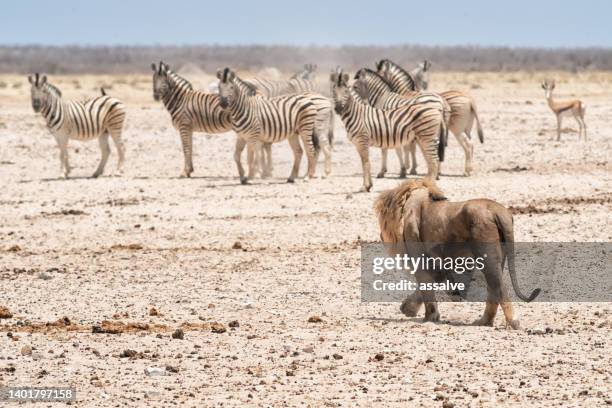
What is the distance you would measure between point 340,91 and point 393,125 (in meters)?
0.91

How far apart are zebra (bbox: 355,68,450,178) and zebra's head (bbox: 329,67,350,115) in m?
1.09

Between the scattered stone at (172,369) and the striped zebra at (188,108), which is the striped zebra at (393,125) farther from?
the scattered stone at (172,369)

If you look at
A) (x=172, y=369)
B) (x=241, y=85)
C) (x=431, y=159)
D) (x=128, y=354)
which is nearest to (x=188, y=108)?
(x=241, y=85)

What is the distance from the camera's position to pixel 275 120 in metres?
19.2

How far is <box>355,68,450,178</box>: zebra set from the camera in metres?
19.0

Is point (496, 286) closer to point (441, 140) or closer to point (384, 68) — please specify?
point (441, 140)

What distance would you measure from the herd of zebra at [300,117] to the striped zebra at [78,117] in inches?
0.6

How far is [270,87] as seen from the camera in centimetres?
2300

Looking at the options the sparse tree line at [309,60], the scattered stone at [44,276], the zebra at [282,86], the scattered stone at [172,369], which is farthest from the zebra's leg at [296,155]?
the sparse tree line at [309,60]

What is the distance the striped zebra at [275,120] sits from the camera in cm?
1911

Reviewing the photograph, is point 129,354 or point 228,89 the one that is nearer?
point 129,354

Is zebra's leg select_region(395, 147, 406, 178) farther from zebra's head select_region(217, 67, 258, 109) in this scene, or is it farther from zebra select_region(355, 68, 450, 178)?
zebra's head select_region(217, 67, 258, 109)

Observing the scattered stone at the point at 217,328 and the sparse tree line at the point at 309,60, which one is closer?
the scattered stone at the point at 217,328

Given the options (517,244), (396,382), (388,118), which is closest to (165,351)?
(396,382)
